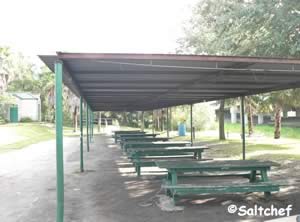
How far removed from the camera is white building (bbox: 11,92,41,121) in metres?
47.1

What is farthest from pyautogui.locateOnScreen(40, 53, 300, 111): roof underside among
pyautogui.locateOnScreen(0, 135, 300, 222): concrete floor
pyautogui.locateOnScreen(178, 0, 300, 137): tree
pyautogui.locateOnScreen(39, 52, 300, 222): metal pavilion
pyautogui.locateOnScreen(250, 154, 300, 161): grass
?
pyautogui.locateOnScreen(250, 154, 300, 161): grass

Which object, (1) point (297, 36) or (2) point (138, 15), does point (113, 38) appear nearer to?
(2) point (138, 15)

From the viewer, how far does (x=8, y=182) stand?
10.0m

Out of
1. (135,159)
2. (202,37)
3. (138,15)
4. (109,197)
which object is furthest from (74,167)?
(138,15)

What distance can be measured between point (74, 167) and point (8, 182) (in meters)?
2.72

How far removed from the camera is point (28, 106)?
48.2 m

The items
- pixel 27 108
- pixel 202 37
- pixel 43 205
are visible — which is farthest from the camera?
pixel 27 108

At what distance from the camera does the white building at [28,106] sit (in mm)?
47062

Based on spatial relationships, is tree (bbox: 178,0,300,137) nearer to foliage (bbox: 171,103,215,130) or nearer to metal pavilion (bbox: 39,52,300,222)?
metal pavilion (bbox: 39,52,300,222)

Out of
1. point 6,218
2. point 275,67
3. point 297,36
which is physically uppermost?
point 297,36

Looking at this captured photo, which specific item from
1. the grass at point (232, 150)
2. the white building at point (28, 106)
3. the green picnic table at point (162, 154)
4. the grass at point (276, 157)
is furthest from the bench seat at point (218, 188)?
the white building at point (28, 106)

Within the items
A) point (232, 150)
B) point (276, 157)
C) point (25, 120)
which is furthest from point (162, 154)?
point (25, 120)

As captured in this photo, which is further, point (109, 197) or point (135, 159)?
point (135, 159)

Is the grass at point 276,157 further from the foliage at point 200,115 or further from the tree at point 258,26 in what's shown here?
the foliage at point 200,115
